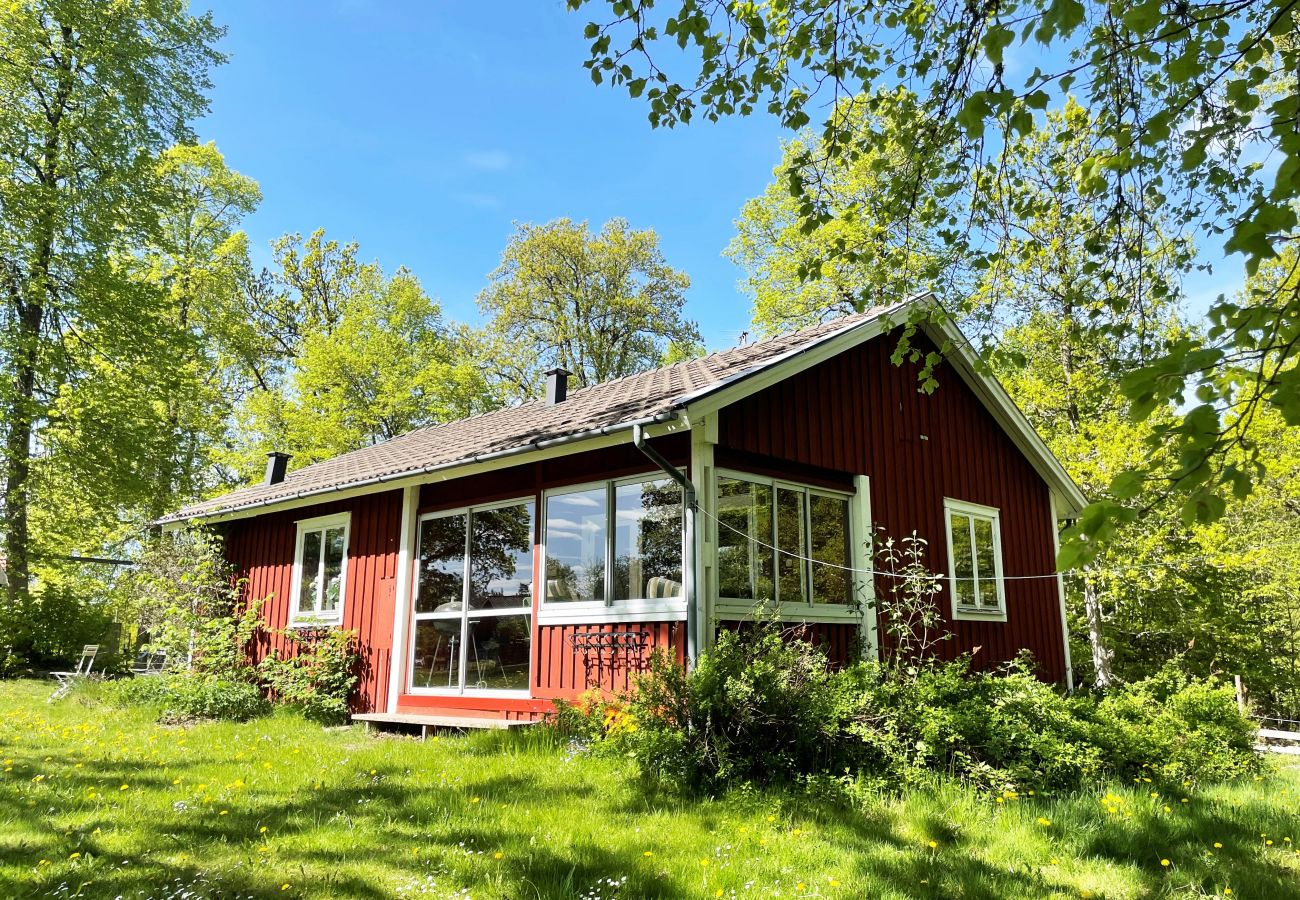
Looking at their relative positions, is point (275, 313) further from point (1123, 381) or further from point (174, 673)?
point (1123, 381)

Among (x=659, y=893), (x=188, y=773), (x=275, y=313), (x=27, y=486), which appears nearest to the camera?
→ (x=659, y=893)

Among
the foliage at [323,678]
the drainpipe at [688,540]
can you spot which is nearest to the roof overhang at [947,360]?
the drainpipe at [688,540]

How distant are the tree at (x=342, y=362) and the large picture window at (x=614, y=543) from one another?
17.3m

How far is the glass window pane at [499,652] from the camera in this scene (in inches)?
344

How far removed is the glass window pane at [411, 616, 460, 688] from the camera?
949 centimetres

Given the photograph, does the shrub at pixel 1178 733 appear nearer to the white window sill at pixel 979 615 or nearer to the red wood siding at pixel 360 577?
the white window sill at pixel 979 615

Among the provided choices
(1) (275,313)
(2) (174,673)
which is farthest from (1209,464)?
(1) (275,313)

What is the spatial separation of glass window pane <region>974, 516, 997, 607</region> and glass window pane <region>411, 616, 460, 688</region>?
6.64 meters

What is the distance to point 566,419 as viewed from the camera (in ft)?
29.7

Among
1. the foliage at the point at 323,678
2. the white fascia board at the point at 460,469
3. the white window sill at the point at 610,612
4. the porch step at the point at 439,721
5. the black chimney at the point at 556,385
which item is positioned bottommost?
the porch step at the point at 439,721

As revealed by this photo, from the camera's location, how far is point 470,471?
9.14 metres

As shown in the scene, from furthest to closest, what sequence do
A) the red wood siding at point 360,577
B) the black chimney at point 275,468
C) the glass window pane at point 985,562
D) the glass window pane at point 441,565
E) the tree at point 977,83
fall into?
1. the black chimney at point 275,468
2. the glass window pane at point 985,562
3. the red wood siding at point 360,577
4. the glass window pane at point 441,565
5. the tree at point 977,83

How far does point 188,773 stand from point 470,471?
13.0 ft

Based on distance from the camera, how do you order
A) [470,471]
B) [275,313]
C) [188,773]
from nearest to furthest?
[188,773] < [470,471] < [275,313]
